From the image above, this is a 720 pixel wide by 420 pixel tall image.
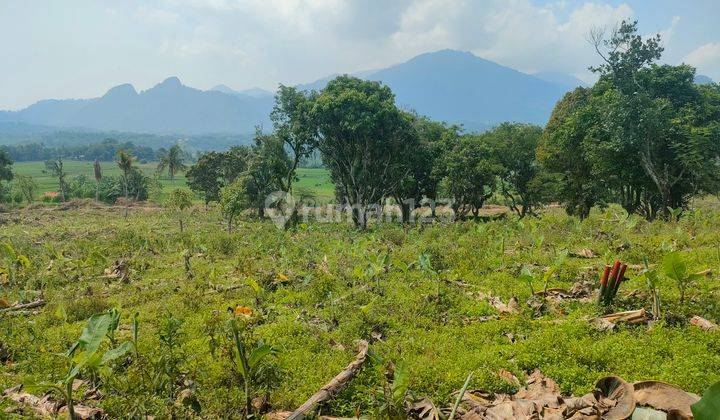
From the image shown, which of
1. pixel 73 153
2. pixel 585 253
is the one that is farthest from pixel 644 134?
pixel 73 153

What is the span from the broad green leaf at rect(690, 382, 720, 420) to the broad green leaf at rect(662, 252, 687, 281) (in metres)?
4.82

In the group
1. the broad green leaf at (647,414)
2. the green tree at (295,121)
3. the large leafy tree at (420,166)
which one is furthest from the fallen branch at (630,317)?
the large leafy tree at (420,166)

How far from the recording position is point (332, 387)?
5.62 metres

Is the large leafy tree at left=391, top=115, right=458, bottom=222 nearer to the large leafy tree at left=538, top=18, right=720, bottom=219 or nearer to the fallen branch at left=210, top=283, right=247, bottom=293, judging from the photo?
the large leafy tree at left=538, top=18, right=720, bottom=219

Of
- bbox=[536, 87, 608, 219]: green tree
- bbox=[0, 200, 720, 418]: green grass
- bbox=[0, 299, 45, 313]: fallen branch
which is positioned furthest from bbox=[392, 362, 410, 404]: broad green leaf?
bbox=[536, 87, 608, 219]: green tree

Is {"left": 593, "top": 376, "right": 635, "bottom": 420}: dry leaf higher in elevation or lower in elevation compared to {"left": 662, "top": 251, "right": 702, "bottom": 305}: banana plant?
lower

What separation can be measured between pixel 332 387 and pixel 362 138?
23.4 m

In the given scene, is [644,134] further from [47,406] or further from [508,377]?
[47,406]

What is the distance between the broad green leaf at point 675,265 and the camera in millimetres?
7062

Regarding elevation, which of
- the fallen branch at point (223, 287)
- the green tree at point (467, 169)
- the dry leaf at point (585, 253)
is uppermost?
the green tree at point (467, 169)

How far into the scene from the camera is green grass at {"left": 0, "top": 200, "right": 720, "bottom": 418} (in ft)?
18.9

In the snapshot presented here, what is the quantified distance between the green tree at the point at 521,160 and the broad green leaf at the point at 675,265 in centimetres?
2793

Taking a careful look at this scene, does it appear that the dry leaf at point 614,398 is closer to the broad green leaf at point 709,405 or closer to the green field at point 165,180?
→ the broad green leaf at point 709,405

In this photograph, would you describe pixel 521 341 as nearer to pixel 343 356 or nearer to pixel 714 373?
pixel 714 373
